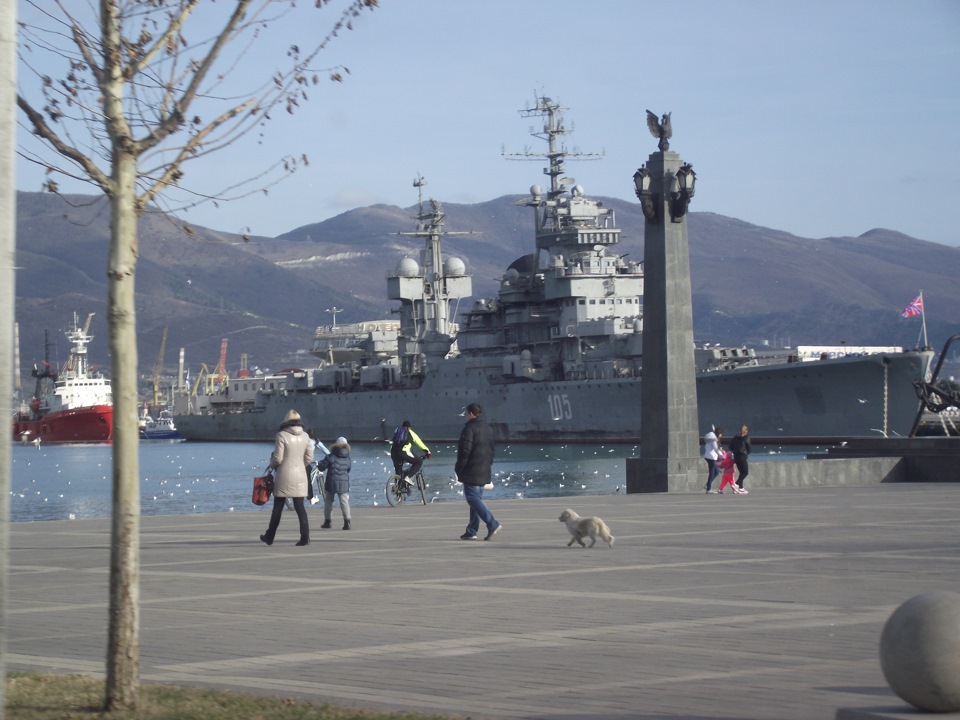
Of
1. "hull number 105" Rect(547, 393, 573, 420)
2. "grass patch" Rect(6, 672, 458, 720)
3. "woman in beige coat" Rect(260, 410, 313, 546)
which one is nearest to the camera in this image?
"grass patch" Rect(6, 672, 458, 720)

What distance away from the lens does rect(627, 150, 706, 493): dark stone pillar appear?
981 inches

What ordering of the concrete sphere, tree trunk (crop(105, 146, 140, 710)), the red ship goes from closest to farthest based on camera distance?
the concrete sphere
tree trunk (crop(105, 146, 140, 710))
the red ship

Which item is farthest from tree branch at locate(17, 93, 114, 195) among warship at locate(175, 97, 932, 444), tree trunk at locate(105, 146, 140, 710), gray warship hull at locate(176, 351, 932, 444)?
warship at locate(175, 97, 932, 444)

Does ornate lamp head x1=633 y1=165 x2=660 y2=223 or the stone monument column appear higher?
ornate lamp head x1=633 y1=165 x2=660 y2=223

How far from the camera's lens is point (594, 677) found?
6754 mm

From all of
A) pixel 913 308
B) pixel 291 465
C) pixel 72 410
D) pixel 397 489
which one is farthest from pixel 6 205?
pixel 72 410

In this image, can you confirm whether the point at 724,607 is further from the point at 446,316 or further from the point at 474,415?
the point at 446,316

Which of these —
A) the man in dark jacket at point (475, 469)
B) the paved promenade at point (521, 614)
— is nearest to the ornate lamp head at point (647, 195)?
the paved promenade at point (521, 614)

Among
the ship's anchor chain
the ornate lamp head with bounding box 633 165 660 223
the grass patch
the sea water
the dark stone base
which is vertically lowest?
the sea water

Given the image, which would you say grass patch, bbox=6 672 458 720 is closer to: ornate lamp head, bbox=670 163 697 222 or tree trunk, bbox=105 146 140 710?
tree trunk, bbox=105 146 140 710

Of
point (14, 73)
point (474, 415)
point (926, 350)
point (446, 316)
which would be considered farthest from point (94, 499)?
point (446, 316)

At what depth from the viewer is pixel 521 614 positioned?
9.00m

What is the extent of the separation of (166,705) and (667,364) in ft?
64.0

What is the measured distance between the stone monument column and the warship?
3448cm
